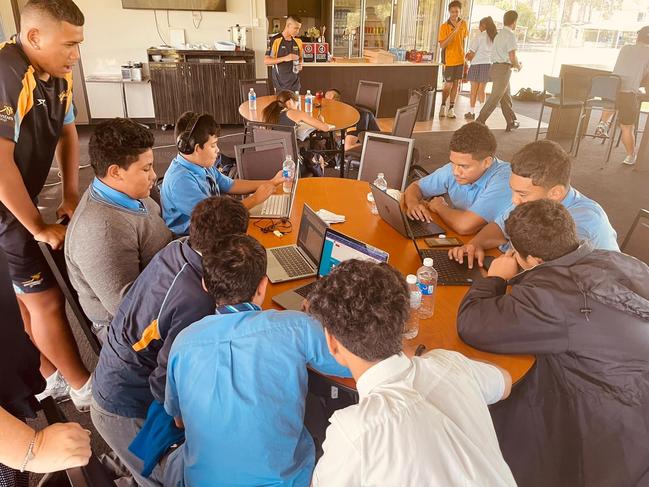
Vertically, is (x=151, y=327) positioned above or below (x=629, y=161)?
above

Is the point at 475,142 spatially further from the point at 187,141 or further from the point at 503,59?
the point at 503,59

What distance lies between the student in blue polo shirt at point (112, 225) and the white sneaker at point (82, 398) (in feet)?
1.71

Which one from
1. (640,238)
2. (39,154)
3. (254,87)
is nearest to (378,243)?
(640,238)

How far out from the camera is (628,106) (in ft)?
19.5

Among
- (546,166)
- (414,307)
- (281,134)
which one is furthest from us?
(281,134)

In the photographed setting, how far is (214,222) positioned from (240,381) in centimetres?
63

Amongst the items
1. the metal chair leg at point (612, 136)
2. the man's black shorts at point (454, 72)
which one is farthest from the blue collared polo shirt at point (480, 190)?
the man's black shorts at point (454, 72)

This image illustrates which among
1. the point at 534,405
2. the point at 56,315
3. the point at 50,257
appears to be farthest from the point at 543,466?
the point at 56,315

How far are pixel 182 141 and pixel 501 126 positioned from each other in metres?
6.78

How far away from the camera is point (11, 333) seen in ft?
4.43

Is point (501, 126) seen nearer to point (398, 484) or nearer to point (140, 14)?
point (140, 14)

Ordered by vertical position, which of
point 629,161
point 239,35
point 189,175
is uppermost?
point 239,35

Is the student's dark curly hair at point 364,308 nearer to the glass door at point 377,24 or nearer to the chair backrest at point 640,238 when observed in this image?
the chair backrest at point 640,238

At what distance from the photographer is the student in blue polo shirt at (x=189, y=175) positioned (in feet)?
8.57
